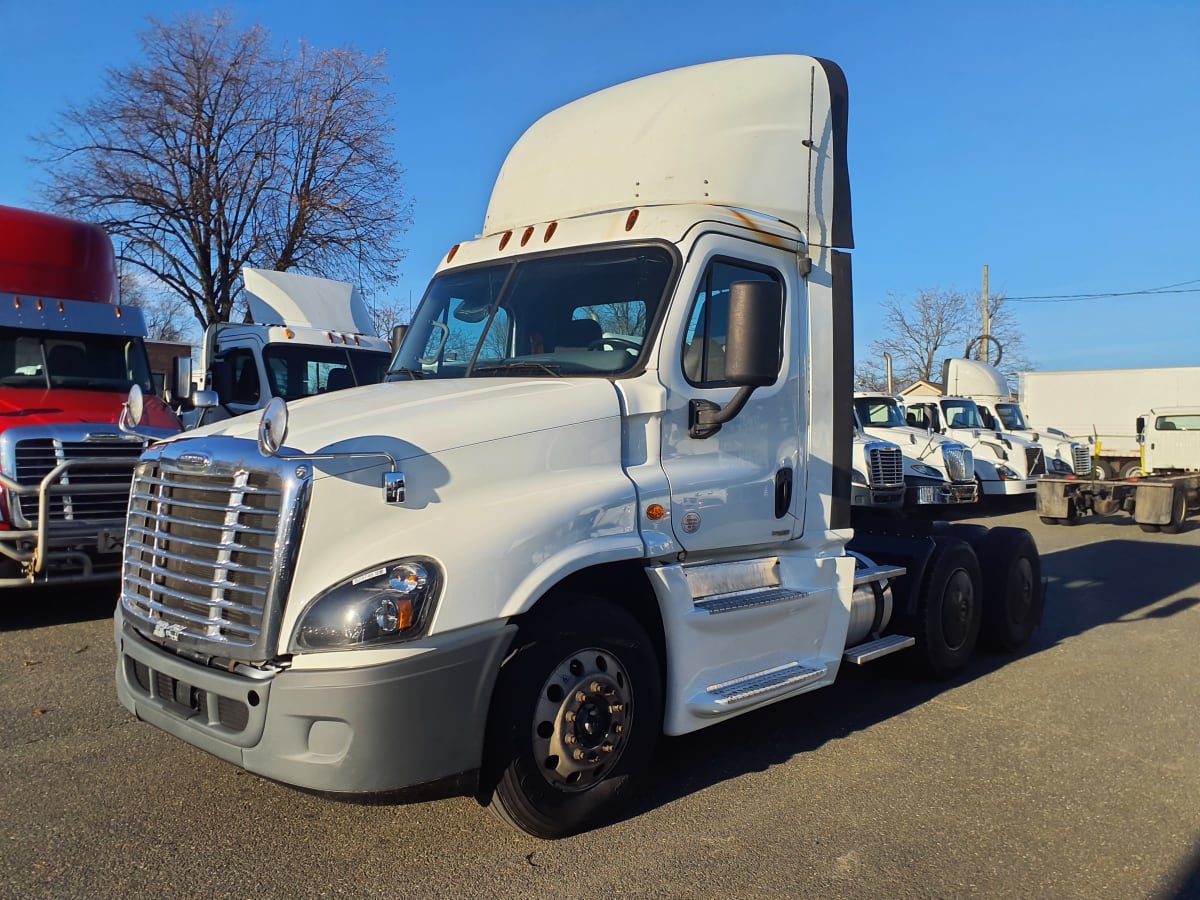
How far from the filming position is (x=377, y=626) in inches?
130

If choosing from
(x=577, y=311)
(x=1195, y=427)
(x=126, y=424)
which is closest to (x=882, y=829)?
(x=577, y=311)

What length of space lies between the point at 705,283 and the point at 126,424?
3387 mm

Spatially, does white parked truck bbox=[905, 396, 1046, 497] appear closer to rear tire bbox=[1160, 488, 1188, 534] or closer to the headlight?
rear tire bbox=[1160, 488, 1188, 534]

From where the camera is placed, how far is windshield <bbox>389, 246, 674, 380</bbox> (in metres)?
4.44

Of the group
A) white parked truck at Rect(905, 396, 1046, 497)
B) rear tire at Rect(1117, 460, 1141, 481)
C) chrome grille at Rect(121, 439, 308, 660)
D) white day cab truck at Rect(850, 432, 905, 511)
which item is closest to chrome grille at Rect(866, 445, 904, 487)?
white day cab truck at Rect(850, 432, 905, 511)

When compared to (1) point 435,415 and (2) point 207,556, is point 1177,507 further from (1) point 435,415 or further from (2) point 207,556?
(2) point 207,556

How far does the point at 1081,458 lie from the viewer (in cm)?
2180

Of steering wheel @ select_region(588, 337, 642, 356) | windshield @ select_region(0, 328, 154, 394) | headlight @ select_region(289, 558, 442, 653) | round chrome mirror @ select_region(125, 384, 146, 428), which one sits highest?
windshield @ select_region(0, 328, 154, 394)

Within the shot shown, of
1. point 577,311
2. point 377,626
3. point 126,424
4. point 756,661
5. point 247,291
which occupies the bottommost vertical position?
point 756,661

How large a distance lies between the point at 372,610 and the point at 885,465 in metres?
10.6

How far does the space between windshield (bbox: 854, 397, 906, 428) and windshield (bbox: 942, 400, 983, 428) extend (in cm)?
170

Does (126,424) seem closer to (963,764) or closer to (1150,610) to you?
(963,764)

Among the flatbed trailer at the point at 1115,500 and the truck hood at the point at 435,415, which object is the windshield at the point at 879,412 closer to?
the flatbed trailer at the point at 1115,500

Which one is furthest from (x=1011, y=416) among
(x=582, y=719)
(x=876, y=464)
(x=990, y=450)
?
(x=582, y=719)
